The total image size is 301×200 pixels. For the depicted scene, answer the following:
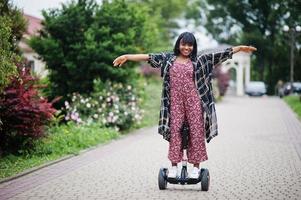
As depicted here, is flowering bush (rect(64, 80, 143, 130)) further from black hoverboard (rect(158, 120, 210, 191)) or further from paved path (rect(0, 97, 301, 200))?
black hoverboard (rect(158, 120, 210, 191))

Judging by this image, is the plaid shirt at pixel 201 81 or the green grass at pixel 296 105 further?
Answer: the green grass at pixel 296 105

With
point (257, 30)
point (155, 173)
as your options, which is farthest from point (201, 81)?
point (257, 30)

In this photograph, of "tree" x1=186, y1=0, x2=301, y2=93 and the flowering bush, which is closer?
the flowering bush

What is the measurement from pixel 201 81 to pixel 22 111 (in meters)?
4.06

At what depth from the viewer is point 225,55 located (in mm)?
7621

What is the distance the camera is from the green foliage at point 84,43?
15.9 meters

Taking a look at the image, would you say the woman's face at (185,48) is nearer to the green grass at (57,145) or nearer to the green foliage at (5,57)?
the green foliage at (5,57)

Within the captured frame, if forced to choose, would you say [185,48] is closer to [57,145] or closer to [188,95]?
[188,95]

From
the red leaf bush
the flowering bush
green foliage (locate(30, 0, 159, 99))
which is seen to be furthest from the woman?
green foliage (locate(30, 0, 159, 99))

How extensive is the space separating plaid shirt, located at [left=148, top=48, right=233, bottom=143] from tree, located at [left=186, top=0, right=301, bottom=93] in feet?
149

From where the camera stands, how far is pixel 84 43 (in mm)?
15984

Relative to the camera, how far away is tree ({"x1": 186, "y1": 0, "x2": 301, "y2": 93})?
5597cm

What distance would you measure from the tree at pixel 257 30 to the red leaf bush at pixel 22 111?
43444 millimetres

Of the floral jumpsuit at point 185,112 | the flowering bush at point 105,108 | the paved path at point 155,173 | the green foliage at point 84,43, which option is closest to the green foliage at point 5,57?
the paved path at point 155,173
